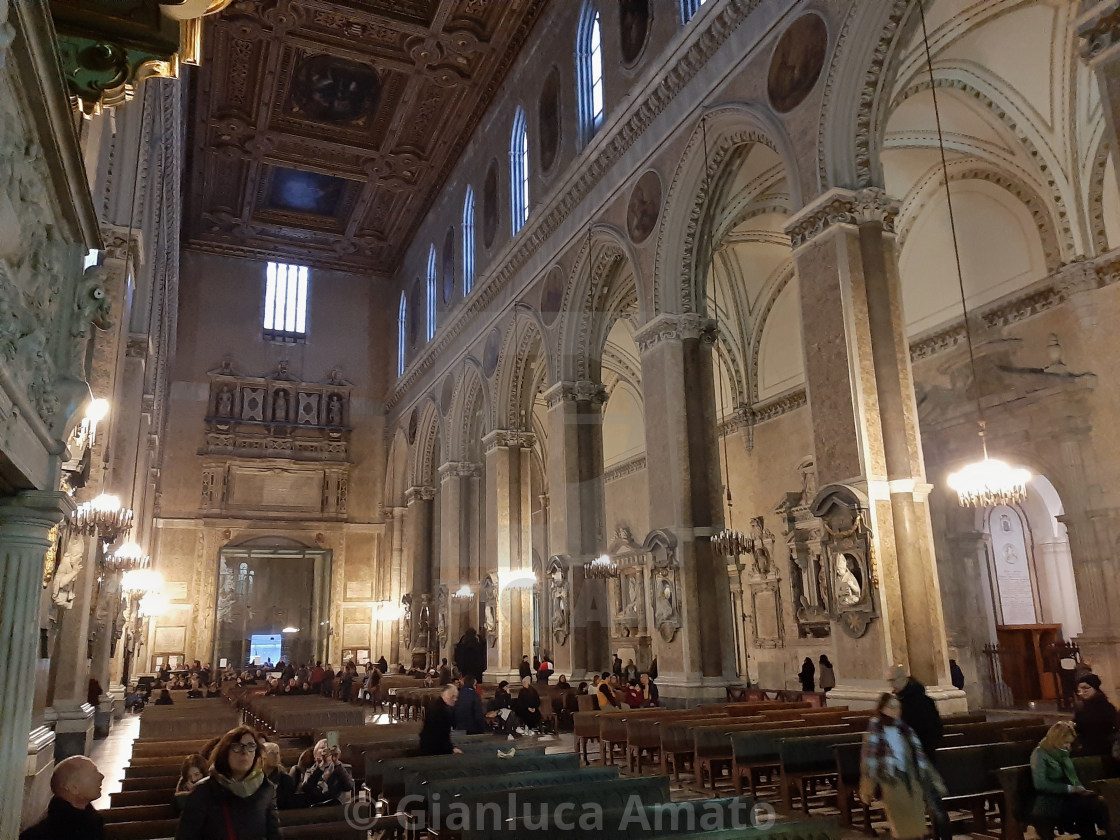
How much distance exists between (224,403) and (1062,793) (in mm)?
26421

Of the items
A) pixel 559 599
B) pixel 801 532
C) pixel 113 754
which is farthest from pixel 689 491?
pixel 113 754

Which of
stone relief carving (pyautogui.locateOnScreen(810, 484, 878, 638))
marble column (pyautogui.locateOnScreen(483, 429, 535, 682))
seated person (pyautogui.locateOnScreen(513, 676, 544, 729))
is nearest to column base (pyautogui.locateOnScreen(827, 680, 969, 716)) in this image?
stone relief carving (pyautogui.locateOnScreen(810, 484, 878, 638))

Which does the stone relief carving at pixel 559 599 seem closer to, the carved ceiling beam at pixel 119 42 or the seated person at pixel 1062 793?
the seated person at pixel 1062 793

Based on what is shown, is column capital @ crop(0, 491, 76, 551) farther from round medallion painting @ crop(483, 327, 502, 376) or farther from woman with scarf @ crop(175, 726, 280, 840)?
round medallion painting @ crop(483, 327, 502, 376)

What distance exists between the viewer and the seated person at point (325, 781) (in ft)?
18.5

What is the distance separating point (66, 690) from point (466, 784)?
6.08m

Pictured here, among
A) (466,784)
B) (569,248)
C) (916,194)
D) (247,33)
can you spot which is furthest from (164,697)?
(916,194)

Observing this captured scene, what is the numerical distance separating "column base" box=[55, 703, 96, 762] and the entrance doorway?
61.2ft

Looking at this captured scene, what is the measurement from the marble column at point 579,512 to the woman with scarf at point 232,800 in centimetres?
1180

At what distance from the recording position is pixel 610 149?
575 inches

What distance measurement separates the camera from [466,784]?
5566mm

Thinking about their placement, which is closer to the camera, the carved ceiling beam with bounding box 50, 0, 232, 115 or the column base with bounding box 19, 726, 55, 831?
the carved ceiling beam with bounding box 50, 0, 232, 115

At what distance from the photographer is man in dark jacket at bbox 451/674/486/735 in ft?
30.2

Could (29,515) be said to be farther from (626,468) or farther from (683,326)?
(626,468)
